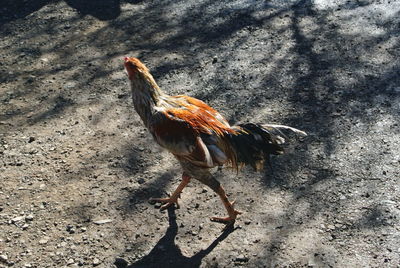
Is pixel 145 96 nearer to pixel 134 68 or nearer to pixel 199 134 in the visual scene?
pixel 134 68

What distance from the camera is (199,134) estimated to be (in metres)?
4.31

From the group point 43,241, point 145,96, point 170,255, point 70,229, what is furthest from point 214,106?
point 43,241

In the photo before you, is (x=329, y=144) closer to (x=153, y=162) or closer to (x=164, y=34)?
(x=153, y=162)

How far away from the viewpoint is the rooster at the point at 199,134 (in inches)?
169

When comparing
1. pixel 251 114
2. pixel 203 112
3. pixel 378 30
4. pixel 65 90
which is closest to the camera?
pixel 203 112

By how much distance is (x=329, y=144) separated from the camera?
5.55 m

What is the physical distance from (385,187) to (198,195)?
200 cm

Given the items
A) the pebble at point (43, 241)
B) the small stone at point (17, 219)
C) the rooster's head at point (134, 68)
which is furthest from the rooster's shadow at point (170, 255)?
the rooster's head at point (134, 68)

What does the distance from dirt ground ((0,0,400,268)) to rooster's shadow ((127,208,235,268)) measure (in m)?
0.01

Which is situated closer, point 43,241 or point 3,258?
point 3,258

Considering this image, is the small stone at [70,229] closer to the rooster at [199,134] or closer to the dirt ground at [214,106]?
the dirt ground at [214,106]

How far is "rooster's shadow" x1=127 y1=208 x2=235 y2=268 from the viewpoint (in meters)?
4.39

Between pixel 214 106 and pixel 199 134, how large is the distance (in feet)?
6.52

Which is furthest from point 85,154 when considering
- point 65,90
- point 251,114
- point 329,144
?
point 329,144
